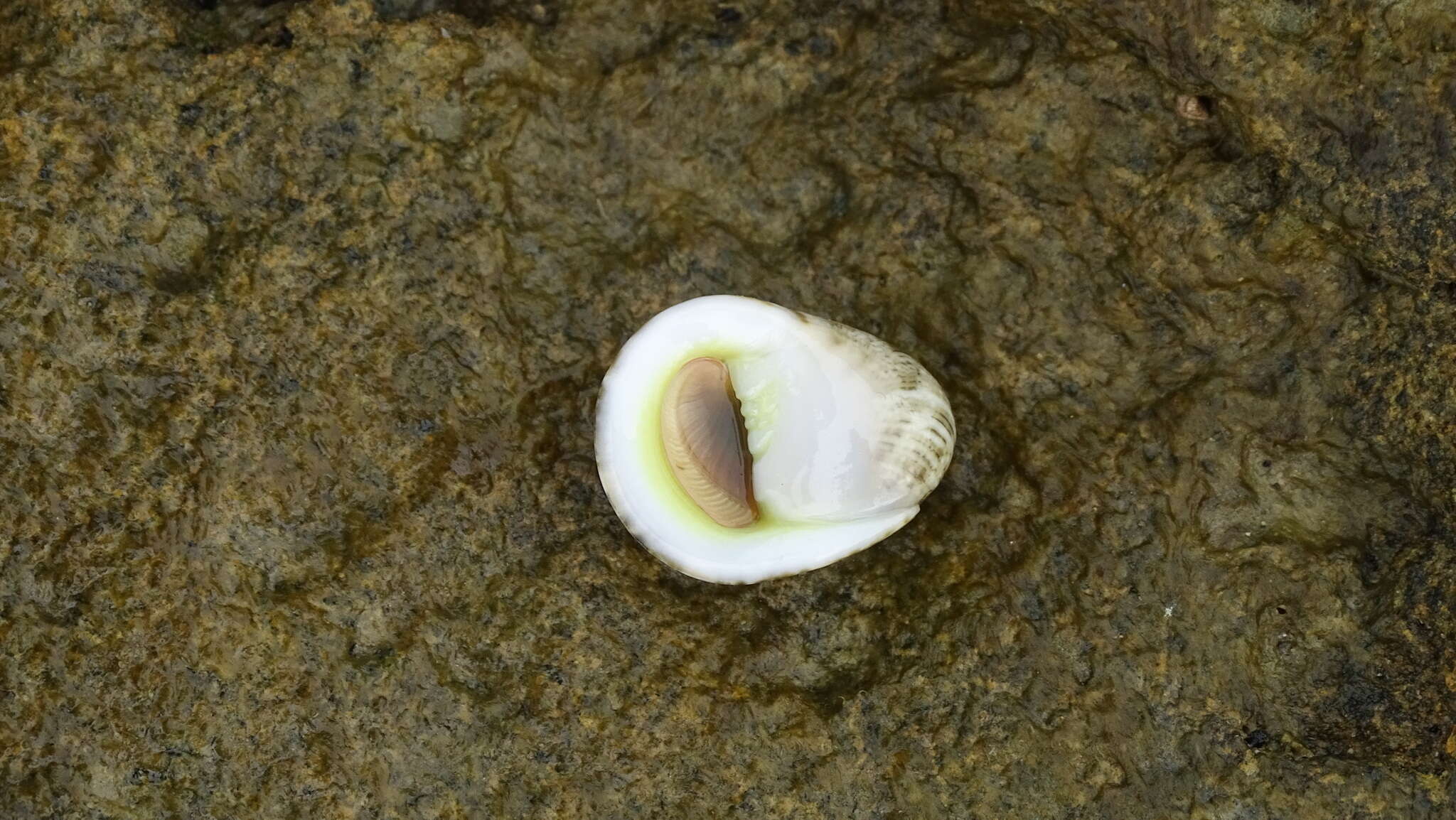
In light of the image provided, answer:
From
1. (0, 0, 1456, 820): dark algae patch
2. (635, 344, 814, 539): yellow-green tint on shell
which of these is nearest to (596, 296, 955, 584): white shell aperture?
(635, 344, 814, 539): yellow-green tint on shell

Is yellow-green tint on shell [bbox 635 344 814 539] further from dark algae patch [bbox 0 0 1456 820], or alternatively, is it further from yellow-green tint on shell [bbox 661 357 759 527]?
dark algae patch [bbox 0 0 1456 820]

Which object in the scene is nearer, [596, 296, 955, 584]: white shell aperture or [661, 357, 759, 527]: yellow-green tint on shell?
[596, 296, 955, 584]: white shell aperture

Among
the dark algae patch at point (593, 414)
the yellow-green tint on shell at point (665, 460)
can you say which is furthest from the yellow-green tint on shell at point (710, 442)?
the dark algae patch at point (593, 414)

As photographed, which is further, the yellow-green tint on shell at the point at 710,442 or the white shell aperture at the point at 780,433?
the yellow-green tint on shell at the point at 710,442

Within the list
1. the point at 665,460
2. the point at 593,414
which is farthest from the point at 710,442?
the point at 593,414

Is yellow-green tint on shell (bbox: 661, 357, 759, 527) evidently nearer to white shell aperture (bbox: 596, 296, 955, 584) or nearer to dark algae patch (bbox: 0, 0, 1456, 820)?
white shell aperture (bbox: 596, 296, 955, 584)

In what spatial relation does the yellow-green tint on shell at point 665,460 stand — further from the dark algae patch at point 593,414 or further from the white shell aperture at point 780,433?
the dark algae patch at point 593,414
